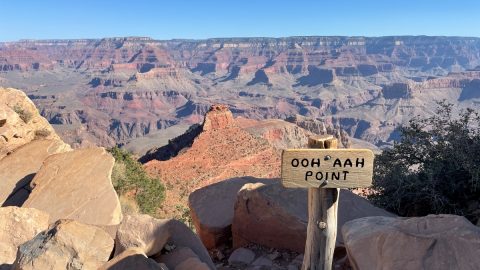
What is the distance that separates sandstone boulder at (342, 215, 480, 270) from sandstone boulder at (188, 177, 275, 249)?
3.71m

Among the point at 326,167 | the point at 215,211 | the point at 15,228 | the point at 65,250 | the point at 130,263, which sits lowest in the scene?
the point at 215,211

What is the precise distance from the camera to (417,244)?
491 cm

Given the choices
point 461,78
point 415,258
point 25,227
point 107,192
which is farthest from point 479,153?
point 461,78

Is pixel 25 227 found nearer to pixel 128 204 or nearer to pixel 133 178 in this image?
pixel 128 204

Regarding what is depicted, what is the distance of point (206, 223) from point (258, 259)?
5.55 feet

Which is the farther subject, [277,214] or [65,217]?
[65,217]

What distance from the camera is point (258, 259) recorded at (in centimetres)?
768

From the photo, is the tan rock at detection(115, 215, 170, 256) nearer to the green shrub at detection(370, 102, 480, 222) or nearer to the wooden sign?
the wooden sign

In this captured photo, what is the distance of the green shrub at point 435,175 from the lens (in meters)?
8.43

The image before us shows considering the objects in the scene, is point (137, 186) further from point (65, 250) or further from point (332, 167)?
point (332, 167)

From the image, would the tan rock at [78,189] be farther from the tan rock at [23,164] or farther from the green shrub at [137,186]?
the green shrub at [137,186]

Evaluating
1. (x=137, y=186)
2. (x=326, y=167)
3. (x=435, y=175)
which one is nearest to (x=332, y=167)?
(x=326, y=167)

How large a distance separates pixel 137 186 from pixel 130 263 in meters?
9.91

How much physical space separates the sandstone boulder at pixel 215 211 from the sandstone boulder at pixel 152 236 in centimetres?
239
